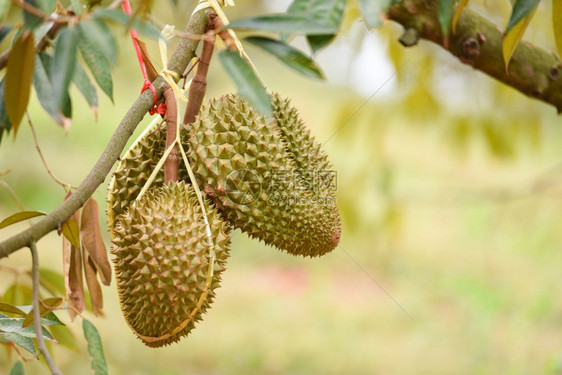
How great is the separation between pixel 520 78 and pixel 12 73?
839 mm

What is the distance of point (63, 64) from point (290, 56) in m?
0.19

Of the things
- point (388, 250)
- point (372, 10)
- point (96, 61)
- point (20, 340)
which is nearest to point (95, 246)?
point (20, 340)

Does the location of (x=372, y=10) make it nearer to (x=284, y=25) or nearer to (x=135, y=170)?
(x=284, y=25)

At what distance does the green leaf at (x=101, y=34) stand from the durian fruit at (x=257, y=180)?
0.30m

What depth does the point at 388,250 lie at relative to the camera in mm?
4156

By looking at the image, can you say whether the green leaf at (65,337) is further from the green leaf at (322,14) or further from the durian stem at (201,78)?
the green leaf at (322,14)

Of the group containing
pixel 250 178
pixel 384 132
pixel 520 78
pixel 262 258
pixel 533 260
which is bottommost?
pixel 533 260

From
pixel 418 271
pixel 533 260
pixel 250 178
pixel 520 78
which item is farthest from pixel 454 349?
pixel 250 178

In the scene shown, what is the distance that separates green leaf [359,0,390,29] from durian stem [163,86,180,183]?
317 mm

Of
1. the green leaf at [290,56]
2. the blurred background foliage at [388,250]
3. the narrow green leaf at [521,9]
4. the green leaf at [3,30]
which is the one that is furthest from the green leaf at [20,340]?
the narrow green leaf at [521,9]

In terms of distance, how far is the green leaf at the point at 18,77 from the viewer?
1.67ft

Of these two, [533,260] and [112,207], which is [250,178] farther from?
[533,260]

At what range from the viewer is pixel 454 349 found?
9.86 feet

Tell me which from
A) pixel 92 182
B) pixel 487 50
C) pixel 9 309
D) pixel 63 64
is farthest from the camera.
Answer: pixel 487 50
